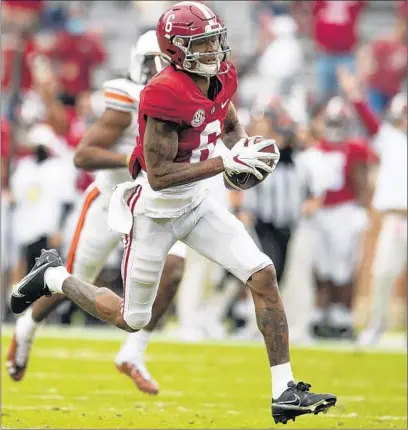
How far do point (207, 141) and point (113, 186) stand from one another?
1.28 metres

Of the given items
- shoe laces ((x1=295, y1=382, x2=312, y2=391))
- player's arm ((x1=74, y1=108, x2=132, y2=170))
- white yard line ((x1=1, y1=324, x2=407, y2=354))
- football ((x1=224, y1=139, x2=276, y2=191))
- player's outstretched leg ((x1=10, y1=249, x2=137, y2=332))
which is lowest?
white yard line ((x1=1, y1=324, x2=407, y2=354))

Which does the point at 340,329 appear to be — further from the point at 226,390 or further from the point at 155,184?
the point at 155,184

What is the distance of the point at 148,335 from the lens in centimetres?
630

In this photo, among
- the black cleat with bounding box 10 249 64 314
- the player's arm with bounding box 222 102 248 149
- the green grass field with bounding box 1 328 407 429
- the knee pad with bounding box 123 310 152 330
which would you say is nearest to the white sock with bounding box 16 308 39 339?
the green grass field with bounding box 1 328 407 429

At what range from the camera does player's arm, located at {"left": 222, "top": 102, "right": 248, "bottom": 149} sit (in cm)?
539

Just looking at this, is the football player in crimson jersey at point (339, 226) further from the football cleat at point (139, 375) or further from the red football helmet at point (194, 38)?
the red football helmet at point (194, 38)

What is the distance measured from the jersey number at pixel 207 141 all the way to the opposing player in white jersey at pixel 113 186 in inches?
39.0

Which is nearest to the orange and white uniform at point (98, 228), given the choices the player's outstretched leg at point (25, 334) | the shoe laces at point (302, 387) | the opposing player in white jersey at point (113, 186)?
the opposing player in white jersey at point (113, 186)

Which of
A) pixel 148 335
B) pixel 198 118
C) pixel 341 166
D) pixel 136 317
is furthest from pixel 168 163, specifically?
pixel 341 166

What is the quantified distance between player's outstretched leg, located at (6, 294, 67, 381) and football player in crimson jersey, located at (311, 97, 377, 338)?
4.01 metres

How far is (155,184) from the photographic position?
16.4 ft

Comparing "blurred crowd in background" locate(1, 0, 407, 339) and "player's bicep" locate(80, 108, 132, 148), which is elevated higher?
"player's bicep" locate(80, 108, 132, 148)

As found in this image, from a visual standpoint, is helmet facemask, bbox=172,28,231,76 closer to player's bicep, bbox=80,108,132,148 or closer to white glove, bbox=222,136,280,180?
white glove, bbox=222,136,280,180

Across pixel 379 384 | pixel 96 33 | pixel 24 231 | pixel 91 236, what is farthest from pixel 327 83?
pixel 91 236
